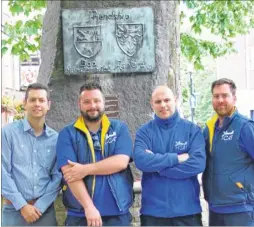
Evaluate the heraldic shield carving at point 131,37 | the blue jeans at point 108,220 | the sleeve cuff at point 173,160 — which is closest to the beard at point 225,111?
the sleeve cuff at point 173,160

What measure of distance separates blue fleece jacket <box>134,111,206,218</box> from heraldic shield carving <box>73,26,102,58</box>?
1807 millimetres

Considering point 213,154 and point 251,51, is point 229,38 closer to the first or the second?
point 251,51

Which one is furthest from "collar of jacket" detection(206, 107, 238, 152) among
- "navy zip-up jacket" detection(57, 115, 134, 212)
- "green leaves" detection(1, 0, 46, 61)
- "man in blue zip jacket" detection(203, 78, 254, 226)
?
"green leaves" detection(1, 0, 46, 61)

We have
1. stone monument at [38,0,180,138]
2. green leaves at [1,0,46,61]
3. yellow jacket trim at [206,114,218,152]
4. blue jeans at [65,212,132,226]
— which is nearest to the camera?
blue jeans at [65,212,132,226]

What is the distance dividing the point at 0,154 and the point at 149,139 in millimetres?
1173

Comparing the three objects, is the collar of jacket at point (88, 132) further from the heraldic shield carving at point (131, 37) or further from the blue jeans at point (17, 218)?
the heraldic shield carving at point (131, 37)

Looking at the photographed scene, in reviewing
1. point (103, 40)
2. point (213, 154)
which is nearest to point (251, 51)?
point (103, 40)

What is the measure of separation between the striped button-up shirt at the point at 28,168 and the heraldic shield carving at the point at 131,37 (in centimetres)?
183

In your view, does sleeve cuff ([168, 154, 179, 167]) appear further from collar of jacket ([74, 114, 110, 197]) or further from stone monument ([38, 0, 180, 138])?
stone monument ([38, 0, 180, 138])

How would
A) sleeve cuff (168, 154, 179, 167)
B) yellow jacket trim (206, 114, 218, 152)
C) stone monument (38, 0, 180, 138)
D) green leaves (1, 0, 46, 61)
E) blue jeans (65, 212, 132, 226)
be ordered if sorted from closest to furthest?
sleeve cuff (168, 154, 179, 167), blue jeans (65, 212, 132, 226), yellow jacket trim (206, 114, 218, 152), stone monument (38, 0, 180, 138), green leaves (1, 0, 46, 61)

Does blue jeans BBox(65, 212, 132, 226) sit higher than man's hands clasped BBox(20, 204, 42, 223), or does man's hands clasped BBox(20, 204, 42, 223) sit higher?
man's hands clasped BBox(20, 204, 42, 223)

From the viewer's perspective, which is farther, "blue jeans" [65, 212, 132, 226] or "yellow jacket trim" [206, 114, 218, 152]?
"yellow jacket trim" [206, 114, 218, 152]

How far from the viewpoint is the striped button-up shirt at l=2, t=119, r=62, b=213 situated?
380cm

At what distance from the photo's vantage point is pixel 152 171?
373cm
